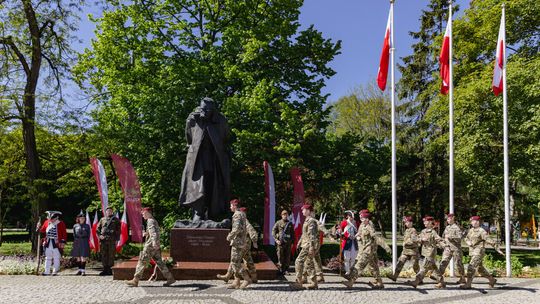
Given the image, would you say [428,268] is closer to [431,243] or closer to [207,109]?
[431,243]

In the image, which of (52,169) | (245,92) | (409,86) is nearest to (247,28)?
(245,92)

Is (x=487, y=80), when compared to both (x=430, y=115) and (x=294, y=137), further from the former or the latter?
(x=294, y=137)

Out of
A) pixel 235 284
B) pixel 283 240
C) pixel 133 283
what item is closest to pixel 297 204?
pixel 283 240

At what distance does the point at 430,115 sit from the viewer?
25.4 m

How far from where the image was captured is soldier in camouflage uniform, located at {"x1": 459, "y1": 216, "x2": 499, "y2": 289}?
1131 centimetres

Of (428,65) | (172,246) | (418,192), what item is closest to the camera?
(172,246)

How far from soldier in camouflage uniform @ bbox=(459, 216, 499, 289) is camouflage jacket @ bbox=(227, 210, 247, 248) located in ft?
17.3

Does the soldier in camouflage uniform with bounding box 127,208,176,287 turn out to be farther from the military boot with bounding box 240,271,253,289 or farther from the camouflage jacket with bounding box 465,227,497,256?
the camouflage jacket with bounding box 465,227,497,256

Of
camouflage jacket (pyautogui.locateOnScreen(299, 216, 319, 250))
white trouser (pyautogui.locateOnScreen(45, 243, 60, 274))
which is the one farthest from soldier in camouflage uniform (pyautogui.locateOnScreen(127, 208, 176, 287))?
white trouser (pyautogui.locateOnScreen(45, 243, 60, 274))

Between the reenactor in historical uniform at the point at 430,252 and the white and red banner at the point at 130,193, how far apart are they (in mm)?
8562

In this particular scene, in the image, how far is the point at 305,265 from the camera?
10.9 meters

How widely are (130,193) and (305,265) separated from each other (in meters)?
7.42

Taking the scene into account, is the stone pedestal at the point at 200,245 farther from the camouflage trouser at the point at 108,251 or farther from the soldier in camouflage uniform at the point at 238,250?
the camouflage trouser at the point at 108,251

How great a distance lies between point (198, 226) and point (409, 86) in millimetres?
23896
